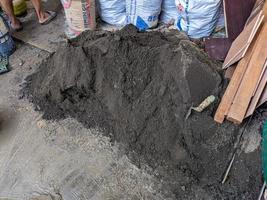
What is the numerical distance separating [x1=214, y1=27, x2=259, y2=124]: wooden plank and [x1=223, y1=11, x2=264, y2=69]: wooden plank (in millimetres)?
54

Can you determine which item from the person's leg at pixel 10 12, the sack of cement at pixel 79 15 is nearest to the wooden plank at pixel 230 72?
the sack of cement at pixel 79 15

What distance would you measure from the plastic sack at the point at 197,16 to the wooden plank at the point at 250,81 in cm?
63

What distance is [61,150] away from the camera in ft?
9.30

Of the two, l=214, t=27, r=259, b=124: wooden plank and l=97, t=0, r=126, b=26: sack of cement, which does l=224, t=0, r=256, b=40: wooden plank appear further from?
l=97, t=0, r=126, b=26: sack of cement

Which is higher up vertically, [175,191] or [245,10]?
[245,10]

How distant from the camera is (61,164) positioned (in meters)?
2.76

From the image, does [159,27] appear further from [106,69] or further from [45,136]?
[45,136]

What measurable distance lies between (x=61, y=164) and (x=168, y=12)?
1.74 metres

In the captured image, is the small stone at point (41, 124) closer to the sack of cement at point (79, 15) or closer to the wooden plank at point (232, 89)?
the sack of cement at point (79, 15)

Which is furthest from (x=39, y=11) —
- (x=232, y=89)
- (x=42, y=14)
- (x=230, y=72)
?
(x=232, y=89)

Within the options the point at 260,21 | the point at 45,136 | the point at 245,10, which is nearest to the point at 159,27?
the point at 245,10

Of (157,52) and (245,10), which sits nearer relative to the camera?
(157,52)

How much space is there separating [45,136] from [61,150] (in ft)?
0.67

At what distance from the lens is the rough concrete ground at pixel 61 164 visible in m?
2.57
